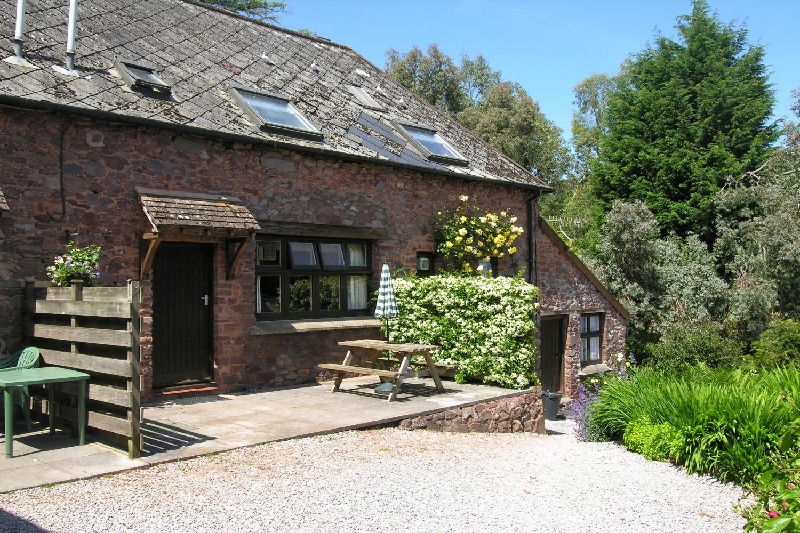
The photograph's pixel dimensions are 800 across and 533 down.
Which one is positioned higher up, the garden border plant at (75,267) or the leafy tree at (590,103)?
the leafy tree at (590,103)

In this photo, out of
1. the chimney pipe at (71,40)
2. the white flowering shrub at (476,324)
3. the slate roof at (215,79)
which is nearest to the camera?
the slate roof at (215,79)

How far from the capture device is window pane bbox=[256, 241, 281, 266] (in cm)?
1103

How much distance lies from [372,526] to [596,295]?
14023mm

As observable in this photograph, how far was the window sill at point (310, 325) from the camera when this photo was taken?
10711mm

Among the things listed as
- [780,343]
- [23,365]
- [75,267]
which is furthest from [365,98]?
[780,343]

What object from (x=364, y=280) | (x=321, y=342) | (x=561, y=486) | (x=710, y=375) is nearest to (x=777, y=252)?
(x=710, y=375)

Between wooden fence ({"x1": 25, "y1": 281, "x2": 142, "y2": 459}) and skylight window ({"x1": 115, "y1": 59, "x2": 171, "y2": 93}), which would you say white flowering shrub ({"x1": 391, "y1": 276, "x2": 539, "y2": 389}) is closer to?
skylight window ({"x1": 115, "y1": 59, "x2": 171, "y2": 93})

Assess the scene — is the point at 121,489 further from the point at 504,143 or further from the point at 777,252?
the point at 504,143

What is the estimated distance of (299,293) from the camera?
11.5 metres

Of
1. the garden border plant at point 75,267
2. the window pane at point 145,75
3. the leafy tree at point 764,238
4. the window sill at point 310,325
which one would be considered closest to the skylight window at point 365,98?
the window sill at point 310,325

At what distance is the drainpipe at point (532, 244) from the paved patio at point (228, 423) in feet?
16.6

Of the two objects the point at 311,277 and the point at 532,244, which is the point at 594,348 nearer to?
the point at 532,244

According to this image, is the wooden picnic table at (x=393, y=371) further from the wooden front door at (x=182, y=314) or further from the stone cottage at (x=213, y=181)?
the wooden front door at (x=182, y=314)

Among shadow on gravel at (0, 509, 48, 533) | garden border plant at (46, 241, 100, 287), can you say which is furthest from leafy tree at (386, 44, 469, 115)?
shadow on gravel at (0, 509, 48, 533)
